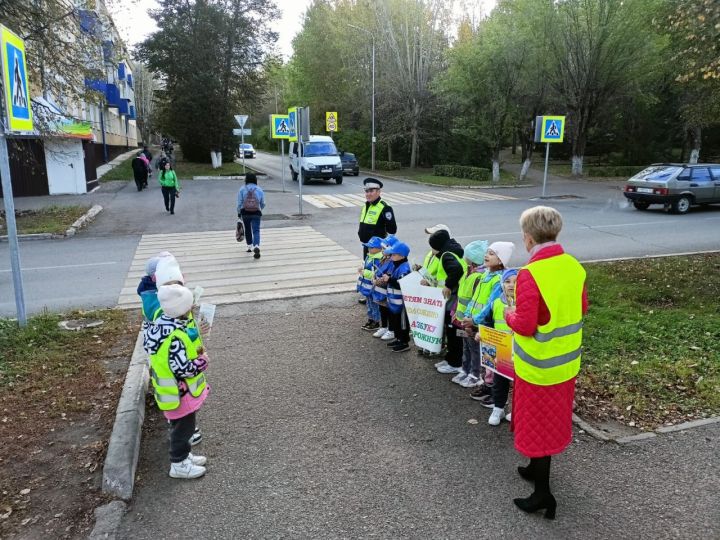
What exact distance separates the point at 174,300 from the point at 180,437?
101cm

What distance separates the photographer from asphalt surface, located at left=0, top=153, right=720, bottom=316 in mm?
9742

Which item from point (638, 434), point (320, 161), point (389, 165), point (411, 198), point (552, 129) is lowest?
point (638, 434)

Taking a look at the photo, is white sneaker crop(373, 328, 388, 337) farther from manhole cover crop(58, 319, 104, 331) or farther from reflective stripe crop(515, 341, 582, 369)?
manhole cover crop(58, 319, 104, 331)

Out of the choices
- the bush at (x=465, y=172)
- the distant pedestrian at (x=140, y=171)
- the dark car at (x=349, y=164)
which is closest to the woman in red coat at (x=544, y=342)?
the distant pedestrian at (x=140, y=171)

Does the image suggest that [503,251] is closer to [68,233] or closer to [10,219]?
[10,219]

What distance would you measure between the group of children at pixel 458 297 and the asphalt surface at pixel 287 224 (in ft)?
14.3

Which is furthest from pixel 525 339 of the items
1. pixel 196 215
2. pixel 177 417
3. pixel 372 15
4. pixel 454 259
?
pixel 372 15

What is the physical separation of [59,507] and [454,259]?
370 cm

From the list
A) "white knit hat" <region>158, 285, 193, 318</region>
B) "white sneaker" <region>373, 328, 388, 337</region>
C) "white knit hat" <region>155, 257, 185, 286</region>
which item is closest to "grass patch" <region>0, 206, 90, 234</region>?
"white sneaker" <region>373, 328, 388, 337</region>

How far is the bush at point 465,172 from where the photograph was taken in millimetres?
29734

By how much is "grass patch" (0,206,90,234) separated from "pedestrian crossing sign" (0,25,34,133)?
904cm

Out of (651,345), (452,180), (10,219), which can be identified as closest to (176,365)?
(10,219)

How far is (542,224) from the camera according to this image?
3225mm

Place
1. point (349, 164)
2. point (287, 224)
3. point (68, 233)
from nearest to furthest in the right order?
point (68, 233)
point (287, 224)
point (349, 164)
